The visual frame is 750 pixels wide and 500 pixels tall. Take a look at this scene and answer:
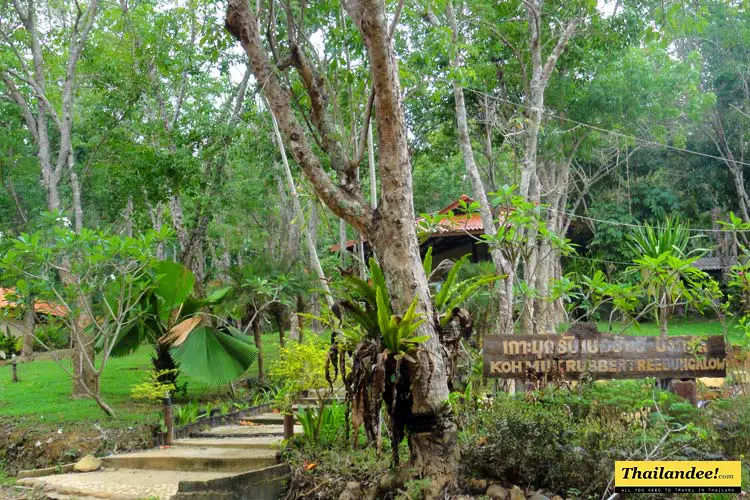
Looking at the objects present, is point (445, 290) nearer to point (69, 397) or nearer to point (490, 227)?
point (490, 227)

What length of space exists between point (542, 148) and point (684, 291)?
8.80 metres

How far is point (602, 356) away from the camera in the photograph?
6406 millimetres

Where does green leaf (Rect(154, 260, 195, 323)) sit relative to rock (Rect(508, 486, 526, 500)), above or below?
above

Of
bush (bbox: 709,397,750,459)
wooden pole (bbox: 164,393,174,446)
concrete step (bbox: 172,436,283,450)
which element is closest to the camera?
bush (bbox: 709,397,750,459)

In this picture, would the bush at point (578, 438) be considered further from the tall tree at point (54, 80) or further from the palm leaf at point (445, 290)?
the tall tree at point (54, 80)

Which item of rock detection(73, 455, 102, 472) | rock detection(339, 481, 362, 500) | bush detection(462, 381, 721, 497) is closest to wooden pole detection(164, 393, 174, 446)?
rock detection(73, 455, 102, 472)

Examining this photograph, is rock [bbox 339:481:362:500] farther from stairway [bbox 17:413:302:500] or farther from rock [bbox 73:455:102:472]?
rock [bbox 73:455:102:472]

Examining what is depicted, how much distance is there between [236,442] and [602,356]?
4412mm

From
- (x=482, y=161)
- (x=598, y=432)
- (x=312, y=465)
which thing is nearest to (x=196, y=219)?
(x=312, y=465)

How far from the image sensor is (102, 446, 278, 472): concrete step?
275 inches

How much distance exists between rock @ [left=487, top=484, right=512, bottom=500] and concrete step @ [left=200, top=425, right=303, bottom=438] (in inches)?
131

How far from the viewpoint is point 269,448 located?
7.43 m

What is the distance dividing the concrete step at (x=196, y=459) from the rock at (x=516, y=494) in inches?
100

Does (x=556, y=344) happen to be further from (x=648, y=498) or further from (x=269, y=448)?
(x=269, y=448)
